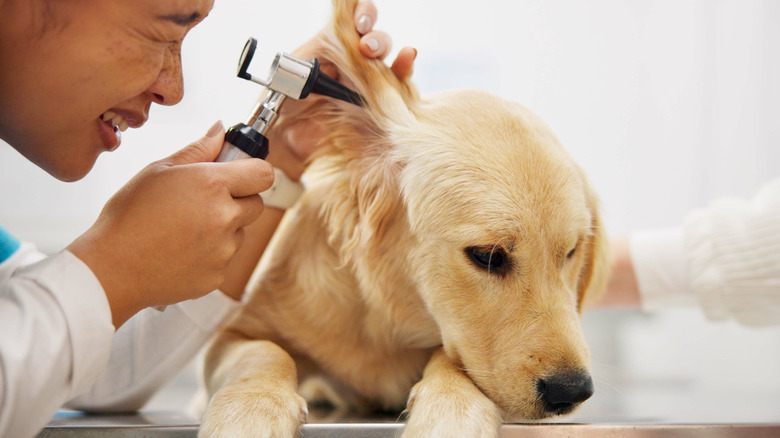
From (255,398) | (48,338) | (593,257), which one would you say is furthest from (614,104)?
(48,338)

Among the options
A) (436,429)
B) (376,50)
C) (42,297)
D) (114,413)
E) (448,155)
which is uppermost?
(376,50)

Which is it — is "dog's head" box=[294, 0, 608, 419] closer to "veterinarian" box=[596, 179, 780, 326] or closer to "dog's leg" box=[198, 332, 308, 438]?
"dog's leg" box=[198, 332, 308, 438]

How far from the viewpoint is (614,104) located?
179cm

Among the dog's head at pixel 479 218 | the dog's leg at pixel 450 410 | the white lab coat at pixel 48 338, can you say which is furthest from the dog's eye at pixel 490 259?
the white lab coat at pixel 48 338

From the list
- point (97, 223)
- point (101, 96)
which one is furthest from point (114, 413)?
point (101, 96)

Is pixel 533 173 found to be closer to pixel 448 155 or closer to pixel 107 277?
pixel 448 155

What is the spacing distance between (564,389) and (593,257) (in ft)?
1.15

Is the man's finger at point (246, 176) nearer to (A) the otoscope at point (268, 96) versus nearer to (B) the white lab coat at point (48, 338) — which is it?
(A) the otoscope at point (268, 96)

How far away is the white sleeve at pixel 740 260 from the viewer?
3.92 feet

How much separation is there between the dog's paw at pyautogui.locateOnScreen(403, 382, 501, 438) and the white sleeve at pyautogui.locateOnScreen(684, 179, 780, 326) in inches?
29.0

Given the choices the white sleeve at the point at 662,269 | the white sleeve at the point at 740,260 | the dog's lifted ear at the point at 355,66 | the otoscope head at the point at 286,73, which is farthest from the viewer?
the white sleeve at the point at 662,269

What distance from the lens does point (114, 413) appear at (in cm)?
99

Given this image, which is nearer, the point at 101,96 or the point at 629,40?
the point at 101,96

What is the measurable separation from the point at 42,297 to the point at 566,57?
1.49 metres
